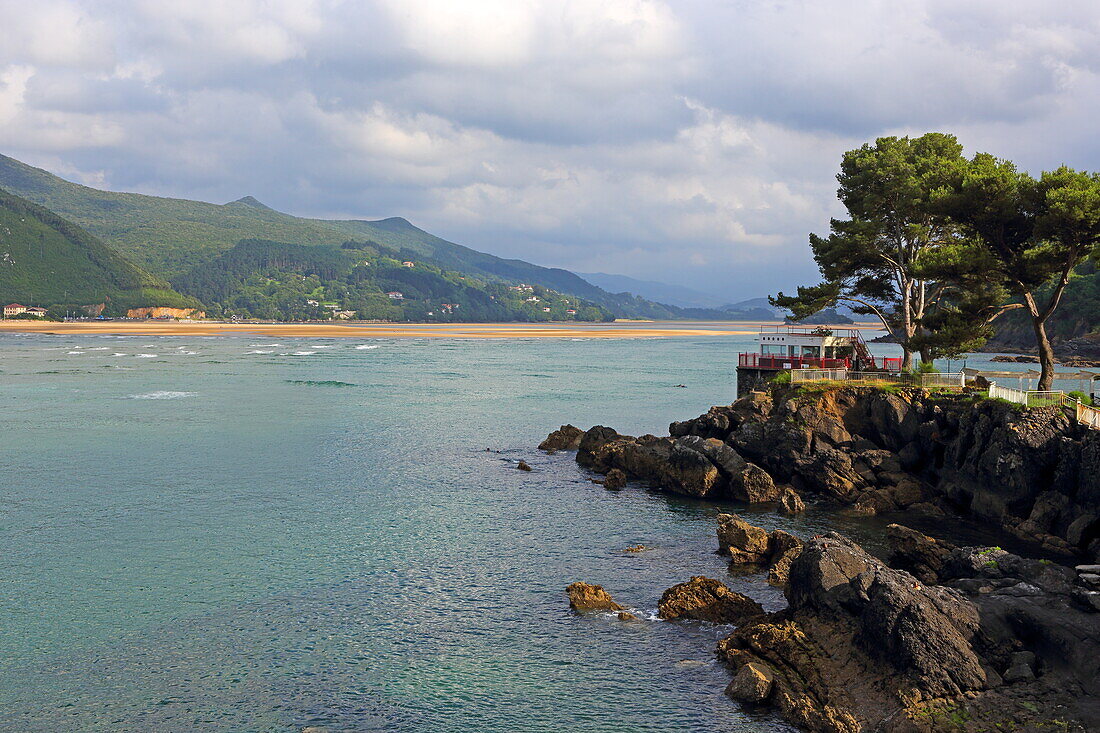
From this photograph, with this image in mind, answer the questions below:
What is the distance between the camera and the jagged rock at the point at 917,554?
26156 mm

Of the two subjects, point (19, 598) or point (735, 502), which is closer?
point (19, 598)

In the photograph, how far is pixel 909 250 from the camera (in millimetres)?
54281

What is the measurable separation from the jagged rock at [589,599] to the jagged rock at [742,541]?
20.4 feet

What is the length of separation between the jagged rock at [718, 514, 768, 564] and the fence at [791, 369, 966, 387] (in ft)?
61.7

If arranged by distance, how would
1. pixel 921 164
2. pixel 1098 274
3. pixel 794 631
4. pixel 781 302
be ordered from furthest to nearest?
1. pixel 1098 274
2. pixel 781 302
3. pixel 921 164
4. pixel 794 631

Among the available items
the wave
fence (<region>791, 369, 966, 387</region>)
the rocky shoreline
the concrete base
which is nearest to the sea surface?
the rocky shoreline

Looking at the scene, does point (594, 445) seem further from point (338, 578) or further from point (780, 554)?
point (338, 578)

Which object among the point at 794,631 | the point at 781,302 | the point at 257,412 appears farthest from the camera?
the point at 257,412

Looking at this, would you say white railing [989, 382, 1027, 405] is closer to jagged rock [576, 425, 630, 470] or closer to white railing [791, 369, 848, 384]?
white railing [791, 369, 848, 384]

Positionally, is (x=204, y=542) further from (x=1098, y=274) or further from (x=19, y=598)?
(x=1098, y=274)

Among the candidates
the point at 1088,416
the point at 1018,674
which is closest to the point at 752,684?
the point at 1018,674

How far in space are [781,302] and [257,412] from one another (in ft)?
144

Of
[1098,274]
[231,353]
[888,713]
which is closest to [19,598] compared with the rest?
[888,713]

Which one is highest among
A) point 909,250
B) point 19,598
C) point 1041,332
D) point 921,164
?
point 921,164
